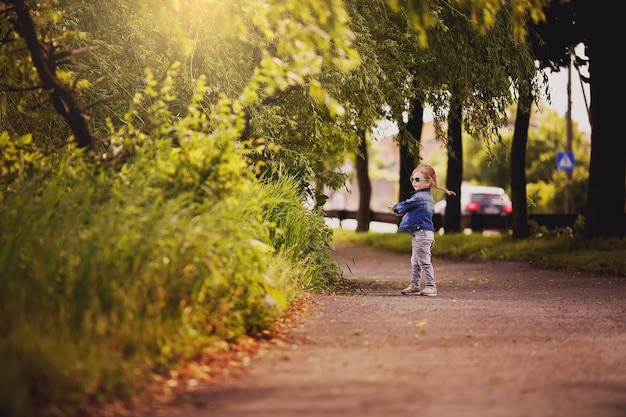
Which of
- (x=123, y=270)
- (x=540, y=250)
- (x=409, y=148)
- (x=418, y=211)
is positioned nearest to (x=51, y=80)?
(x=123, y=270)

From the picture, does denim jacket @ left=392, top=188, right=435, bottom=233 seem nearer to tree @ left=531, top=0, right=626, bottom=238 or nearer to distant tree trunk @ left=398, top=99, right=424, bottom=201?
distant tree trunk @ left=398, top=99, right=424, bottom=201

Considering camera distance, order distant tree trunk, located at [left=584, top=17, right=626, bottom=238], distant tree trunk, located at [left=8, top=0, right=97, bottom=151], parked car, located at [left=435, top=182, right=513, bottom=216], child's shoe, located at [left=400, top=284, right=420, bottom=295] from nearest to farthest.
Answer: distant tree trunk, located at [left=8, top=0, right=97, bottom=151]
child's shoe, located at [left=400, top=284, right=420, bottom=295]
distant tree trunk, located at [left=584, top=17, right=626, bottom=238]
parked car, located at [left=435, top=182, right=513, bottom=216]

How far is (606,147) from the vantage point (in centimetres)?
1934

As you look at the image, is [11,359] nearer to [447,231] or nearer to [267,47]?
[267,47]

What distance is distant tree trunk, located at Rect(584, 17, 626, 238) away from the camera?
19.3m

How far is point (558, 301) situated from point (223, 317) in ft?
19.3

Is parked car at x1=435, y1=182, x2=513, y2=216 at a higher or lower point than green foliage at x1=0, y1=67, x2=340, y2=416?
higher

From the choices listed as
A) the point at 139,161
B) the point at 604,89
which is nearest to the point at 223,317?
the point at 139,161

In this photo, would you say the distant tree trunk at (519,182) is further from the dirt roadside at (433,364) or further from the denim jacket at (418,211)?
the dirt roadside at (433,364)

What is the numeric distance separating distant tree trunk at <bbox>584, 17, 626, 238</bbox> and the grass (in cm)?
58

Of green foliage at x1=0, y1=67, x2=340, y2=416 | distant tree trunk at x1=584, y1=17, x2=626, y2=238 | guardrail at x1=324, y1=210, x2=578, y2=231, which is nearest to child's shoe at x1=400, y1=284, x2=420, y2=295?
guardrail at x1=324, y1=210, x2=578, y2=231

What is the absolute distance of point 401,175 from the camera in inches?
1101

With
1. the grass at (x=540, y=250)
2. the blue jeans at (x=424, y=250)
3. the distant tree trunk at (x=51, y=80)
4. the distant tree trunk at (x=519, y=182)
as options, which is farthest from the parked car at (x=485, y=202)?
the distant tree trunk at (x=51, y=80)

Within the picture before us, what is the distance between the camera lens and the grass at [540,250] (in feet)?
57.3
